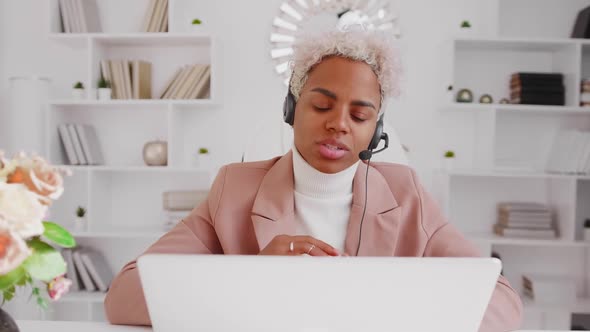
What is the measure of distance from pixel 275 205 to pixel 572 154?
7.10 ft

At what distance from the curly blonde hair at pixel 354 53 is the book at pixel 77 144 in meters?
2.04

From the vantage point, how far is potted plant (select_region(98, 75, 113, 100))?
303 centimetres

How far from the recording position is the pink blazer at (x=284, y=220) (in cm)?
133

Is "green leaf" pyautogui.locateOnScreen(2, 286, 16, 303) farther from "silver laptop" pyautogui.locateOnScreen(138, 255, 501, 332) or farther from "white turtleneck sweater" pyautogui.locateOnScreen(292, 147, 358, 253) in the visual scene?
"white turtleneck sweater" pyautogui.locateOnScreen(292, 147, 358, 253)

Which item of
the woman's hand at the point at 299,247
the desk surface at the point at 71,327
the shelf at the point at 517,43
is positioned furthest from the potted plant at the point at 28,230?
the shelf at the point at 517,43

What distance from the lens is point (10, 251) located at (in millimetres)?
607

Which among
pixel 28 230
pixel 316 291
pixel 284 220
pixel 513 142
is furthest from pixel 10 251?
pixel 513 142

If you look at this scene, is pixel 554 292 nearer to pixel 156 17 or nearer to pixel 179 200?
pixel 179 200

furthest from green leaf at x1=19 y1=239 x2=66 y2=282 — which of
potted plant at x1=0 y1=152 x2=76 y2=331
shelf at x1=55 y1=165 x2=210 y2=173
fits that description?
shelf at x1=55 y1=165 x2=210 y2=173

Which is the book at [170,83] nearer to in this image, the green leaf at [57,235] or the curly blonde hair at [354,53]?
the curly blonde hair at [354,53]

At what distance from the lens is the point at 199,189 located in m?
3.24

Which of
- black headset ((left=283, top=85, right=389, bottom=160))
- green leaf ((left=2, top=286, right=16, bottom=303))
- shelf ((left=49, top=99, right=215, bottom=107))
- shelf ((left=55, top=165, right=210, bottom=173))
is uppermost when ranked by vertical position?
shelf ((left=49, top=99, right=215, bottom=107))

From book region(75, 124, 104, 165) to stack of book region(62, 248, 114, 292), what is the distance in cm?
49

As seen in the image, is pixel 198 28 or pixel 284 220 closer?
pixel 284 220
